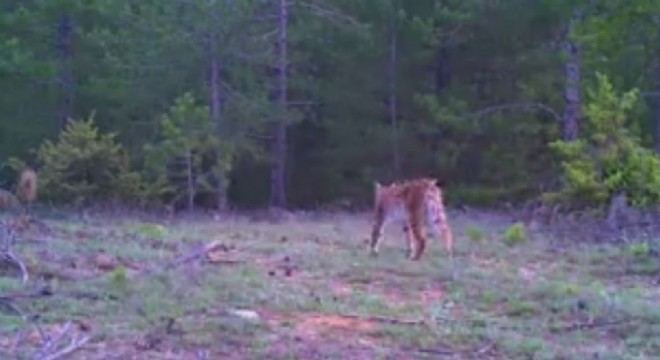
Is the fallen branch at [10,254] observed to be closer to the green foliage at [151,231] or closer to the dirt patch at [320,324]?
the green foliage at [151,231]

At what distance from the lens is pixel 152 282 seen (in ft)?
36.9

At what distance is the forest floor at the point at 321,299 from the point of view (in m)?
8.91

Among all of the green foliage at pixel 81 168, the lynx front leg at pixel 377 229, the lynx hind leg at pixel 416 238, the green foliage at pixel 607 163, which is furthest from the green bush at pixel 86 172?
the lynx hind leg at pixel 416 238

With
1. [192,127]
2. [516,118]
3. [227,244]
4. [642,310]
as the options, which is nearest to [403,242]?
[227,244]

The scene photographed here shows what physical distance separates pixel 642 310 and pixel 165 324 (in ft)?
11.5

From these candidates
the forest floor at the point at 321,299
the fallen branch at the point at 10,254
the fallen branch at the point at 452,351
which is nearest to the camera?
the fallen branch at the point at 452,351

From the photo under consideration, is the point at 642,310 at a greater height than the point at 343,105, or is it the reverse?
the point at 343,105

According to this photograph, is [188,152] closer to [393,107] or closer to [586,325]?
[393,107]

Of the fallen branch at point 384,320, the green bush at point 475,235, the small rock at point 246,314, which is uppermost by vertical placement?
the green bush at point 475,235

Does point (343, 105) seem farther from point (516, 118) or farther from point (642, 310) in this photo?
point (642, 310)

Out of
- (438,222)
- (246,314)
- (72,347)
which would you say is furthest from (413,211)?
(72,347)

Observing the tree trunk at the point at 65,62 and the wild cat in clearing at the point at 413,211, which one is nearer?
the wild cat in clearing at the point at 413,211

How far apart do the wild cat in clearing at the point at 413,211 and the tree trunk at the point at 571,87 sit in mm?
11800

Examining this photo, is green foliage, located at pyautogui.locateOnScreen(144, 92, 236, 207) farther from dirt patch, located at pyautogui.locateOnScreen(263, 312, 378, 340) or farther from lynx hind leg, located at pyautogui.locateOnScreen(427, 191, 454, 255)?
dirt patch, located at pyautogui.locateOnScreen(263, 312, 378, 340)
